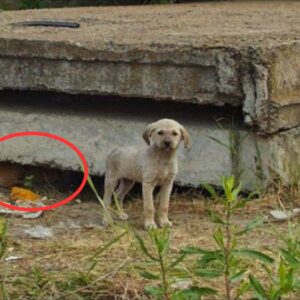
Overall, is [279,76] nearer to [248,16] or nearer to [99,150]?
[99,150]

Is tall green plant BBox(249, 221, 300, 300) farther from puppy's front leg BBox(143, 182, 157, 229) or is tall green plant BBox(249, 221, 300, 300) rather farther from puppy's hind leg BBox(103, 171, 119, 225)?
puppy's hind leg BBox(103, 171, 119, 225)

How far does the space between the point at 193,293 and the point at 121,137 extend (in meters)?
2.18

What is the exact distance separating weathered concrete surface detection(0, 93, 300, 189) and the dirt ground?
17 cm

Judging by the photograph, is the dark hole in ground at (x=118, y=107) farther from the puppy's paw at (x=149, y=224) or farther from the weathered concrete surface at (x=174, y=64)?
the puppy's paw at (x=149, y=224)

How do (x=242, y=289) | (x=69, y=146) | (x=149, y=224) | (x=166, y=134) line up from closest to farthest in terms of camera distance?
1. (x=242, y=289)
2. (x=166, y=134)
3. (x=149, y=224)
4. (x=69, y=146)

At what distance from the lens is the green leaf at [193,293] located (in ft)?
12.1

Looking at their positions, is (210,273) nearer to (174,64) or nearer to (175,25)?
(174,64)

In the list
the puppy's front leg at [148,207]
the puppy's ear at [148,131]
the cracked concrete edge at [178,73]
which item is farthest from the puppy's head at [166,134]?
the cracked concrete edge at [178,73]

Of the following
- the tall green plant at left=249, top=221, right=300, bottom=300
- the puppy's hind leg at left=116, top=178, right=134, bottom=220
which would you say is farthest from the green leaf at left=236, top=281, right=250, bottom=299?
the puppy's hind leg at left=116, top=178, right=134, bottom=220

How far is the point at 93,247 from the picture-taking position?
468 centimetres

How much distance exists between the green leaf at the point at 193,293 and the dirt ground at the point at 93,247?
0.74 ft

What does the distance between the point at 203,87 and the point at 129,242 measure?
3.74 ft

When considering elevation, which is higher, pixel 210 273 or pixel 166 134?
pixel 166 134

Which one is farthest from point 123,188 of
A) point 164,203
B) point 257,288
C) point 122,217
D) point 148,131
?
point 257,288
